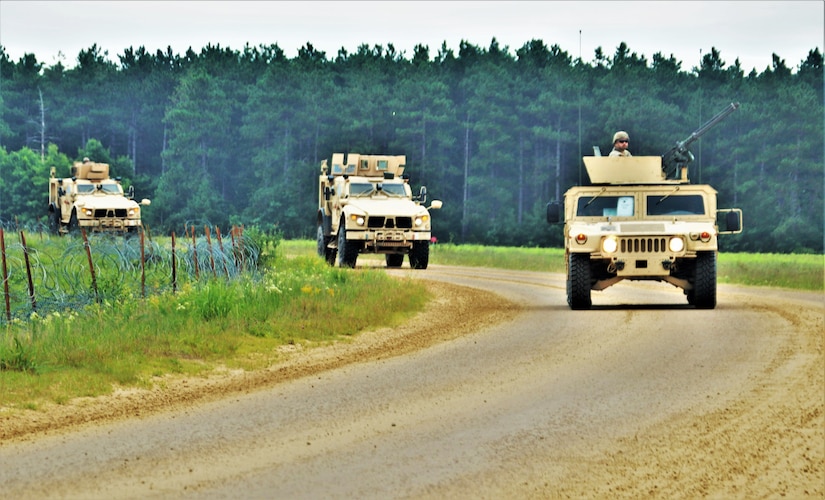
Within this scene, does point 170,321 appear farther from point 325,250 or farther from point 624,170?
point 325,250

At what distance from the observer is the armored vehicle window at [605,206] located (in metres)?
22.3

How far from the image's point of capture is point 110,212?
46.2 m

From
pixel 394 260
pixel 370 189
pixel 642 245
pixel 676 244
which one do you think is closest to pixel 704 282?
pixel 676 244

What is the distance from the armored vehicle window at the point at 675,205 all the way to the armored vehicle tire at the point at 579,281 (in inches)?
74.6

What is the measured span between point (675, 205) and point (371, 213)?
1120 cm

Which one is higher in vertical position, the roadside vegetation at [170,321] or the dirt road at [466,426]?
the roadside vegetation at [170,321]

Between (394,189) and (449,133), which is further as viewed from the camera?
(449,133)

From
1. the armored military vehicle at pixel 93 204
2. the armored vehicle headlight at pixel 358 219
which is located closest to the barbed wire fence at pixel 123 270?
the armored vehicle headlight at pixel 358 219

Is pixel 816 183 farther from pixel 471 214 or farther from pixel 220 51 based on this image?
pixel 220 51

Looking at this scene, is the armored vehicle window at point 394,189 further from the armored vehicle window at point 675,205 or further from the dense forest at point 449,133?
the dense forest at point 449,133

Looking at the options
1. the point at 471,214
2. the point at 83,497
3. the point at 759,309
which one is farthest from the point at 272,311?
the point at 471,214

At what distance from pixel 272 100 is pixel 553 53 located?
69.7ft

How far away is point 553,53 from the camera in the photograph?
9775cm

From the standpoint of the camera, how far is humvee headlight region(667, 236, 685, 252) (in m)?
20.9
